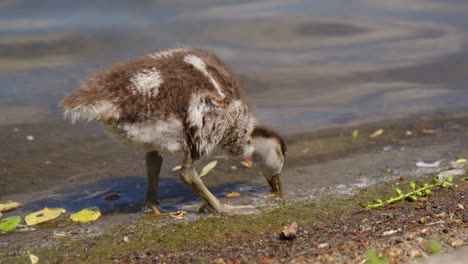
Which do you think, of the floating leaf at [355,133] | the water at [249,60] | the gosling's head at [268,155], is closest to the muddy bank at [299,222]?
the gosling's head at [268,155]

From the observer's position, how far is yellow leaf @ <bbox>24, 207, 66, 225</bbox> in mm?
4742

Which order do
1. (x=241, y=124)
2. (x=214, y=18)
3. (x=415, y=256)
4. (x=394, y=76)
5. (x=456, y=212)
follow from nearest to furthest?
(x=415, y=256)
(x=456, y=212)
(x=241, y=124)
(x=394, y=76)
(x=214, y=18)

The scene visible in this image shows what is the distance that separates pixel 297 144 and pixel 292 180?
51.2 inches

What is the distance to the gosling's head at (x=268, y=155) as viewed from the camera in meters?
5.60

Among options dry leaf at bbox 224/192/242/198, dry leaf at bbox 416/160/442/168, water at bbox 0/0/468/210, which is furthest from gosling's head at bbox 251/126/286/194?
dry leaf at bbox 416/160/442/168

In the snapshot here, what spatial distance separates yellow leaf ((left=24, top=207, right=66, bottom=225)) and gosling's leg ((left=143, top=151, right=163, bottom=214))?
763 millimetres

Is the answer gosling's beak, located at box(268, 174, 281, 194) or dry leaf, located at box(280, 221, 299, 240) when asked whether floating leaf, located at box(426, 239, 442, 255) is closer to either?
dry leaf, located at box(280, 221, 299, 240)

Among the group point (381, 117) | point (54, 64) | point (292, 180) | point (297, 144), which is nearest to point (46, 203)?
point (292, 180)

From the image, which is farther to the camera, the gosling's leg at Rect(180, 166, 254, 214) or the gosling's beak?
the gosling's beak

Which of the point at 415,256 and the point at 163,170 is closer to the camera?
the point at 415,256

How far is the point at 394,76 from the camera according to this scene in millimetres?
9359

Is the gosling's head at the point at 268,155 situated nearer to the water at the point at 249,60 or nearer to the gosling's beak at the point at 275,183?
the gosling's beak at the point at 275,183

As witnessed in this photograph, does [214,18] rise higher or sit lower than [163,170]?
higher

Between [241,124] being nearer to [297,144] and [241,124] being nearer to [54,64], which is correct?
[297,144]
